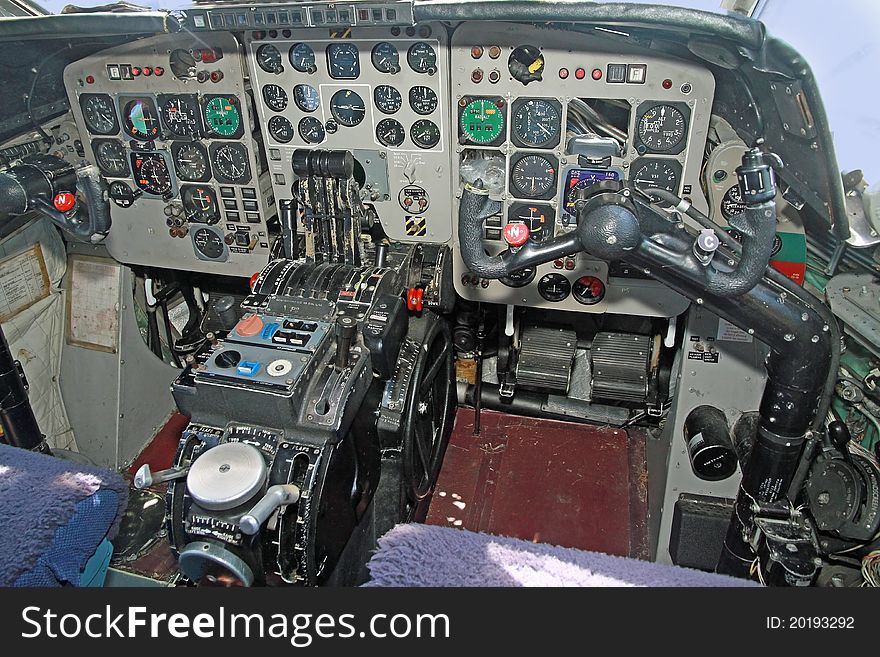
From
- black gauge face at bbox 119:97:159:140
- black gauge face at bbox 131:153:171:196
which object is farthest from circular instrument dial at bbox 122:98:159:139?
black gauge face at bbox 131:153:171:196

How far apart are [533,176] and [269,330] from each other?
153 cm

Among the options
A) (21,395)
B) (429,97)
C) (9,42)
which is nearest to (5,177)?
(9,42)

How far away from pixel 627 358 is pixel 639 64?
172 centimetres

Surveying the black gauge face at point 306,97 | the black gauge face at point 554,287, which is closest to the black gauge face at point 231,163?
the black gauge face at point 306,97

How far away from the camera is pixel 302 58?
323cm

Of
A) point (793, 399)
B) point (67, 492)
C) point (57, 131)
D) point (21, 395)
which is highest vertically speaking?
point (67, 492)

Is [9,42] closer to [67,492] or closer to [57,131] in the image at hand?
[57,131]

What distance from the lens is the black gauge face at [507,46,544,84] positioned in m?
2.89

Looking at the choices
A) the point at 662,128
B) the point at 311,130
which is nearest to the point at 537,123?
the point at 662,128

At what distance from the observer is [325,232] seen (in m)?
3.35

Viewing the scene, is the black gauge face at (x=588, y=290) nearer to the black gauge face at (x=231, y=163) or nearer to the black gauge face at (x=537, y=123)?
the black gauge face at (x=537, y=123)

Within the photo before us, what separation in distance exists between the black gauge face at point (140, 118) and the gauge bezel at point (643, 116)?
267 cm

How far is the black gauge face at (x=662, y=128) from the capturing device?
2.86 meters

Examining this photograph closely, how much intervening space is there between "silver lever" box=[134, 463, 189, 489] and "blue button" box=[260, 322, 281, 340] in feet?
2.03
